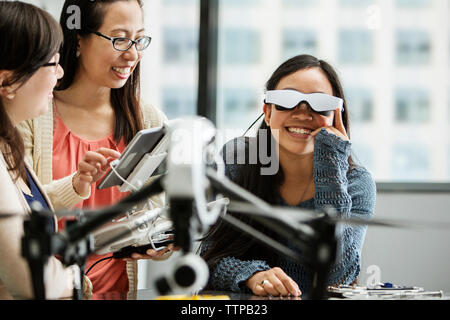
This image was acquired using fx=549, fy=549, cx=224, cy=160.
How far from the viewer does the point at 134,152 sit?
1032mm

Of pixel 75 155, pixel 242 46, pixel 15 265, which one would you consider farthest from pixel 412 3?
pixel 15 265

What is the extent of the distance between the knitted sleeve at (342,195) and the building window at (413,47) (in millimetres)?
1905

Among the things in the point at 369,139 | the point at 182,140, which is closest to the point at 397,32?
the point at 369,139

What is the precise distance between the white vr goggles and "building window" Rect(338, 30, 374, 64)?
1.94m

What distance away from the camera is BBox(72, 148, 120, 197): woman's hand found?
1.49 m

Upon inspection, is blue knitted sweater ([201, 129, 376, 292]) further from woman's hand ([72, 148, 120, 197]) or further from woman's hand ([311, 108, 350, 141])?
woman's hand ([72, 148, 120, 197])

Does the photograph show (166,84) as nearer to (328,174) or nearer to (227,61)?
(227,61)

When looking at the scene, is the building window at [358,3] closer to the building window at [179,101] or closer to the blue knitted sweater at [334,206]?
the building window at [179,101]

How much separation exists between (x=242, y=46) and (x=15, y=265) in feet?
9.02

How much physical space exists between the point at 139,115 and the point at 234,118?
1.51 m

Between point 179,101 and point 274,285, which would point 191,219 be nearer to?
point 274,285

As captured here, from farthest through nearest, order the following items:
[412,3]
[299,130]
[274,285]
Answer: [412,3] < [299,130] < [274,285]

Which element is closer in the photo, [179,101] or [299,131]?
[299,131]

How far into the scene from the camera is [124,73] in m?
1.88
